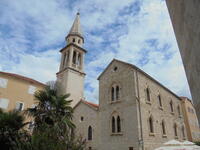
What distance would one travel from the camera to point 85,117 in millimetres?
21344

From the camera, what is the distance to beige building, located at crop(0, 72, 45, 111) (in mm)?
23562

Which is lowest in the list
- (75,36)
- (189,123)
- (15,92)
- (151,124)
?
(151,124)

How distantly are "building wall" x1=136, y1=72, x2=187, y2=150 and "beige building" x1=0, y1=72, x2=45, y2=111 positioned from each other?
59.3 ft

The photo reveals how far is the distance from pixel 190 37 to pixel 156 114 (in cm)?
1824

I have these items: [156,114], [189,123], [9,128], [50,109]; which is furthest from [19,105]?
[189,123]

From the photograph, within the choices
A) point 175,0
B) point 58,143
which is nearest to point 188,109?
point 58,143

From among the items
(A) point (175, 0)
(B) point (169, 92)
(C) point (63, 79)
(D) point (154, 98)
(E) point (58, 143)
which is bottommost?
(E) point (58, 143)

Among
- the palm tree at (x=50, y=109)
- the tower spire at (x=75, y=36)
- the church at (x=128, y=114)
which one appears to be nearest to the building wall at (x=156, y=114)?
the church at (x=128, y=114)

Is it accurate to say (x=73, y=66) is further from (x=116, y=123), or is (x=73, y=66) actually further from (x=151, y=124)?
Result: (x=151, y=124)

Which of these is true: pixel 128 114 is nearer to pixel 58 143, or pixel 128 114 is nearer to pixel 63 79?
pixel 58 143

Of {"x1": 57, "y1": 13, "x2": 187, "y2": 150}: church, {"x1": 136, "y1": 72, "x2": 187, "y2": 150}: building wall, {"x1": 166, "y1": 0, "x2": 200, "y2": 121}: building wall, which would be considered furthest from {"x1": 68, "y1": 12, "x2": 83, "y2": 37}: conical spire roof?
{"x1": 166, "y1": 0, "x2": 200, "y2": 121}: building wall

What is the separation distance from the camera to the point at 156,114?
19.0 meters

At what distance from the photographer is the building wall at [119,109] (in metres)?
16.0

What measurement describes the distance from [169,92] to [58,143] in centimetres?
2127
